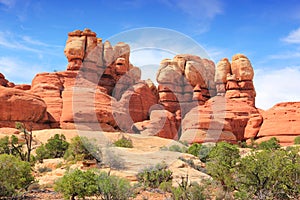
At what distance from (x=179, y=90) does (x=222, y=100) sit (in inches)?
372

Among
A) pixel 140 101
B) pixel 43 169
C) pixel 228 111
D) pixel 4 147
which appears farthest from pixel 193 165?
pixel 228 111

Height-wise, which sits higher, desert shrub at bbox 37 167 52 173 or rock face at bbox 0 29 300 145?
rock face at bbox 0 29 300 145

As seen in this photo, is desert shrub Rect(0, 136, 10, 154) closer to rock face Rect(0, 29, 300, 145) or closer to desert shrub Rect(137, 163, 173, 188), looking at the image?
desert shrub Rect(137, 163, 173, 188)

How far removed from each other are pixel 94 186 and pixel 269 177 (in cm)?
694

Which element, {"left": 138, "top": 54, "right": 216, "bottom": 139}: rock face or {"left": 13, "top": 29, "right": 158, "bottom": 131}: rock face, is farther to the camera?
{"left": 138, "top": 54, "right": 216, "bottom": 139}: rock face

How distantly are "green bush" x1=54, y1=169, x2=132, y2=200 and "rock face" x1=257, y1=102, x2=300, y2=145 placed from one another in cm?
4009

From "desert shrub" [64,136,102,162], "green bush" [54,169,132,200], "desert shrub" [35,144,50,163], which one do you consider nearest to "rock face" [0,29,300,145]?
"desert shrub" [35,144,50,163]

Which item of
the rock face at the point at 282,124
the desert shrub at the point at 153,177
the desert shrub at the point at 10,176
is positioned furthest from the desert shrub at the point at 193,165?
the rock face at the point at 282,124

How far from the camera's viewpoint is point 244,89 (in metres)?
59.4

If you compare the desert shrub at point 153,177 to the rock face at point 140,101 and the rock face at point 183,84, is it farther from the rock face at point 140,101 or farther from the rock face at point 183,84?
the rock face at point 183,84

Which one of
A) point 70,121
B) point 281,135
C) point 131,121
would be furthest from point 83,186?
point 281,135

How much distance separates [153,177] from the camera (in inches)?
767

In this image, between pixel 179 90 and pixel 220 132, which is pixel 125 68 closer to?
pixel 179 90

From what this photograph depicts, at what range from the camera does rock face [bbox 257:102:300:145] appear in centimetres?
4841
